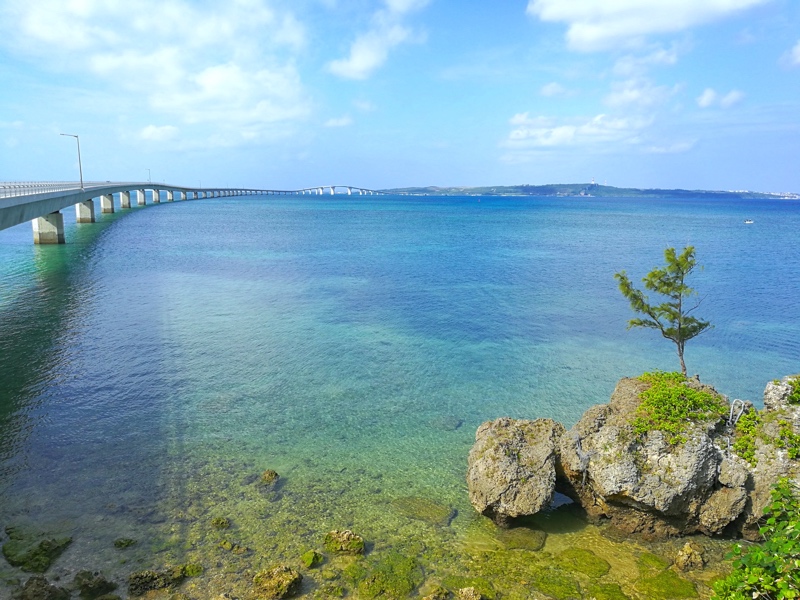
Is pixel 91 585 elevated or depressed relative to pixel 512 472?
depressed

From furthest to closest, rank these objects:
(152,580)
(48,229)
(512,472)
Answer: (48,229)
(512,472)
(152,580)

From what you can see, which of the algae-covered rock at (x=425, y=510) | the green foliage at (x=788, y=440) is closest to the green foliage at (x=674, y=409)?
the green foliage at (x=788, y=440)

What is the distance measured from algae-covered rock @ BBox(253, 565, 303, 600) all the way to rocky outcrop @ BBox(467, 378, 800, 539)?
16.0 feet

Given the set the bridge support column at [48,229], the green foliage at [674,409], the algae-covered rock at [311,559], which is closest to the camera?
the algae-covered rock at [311,559]

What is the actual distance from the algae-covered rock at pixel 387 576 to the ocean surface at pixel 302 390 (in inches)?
8.0

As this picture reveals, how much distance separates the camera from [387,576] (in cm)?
1171

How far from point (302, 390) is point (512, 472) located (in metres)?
11.4

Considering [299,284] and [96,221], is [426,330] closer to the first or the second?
[299,284]

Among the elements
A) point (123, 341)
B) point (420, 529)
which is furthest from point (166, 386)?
point (420, 529)

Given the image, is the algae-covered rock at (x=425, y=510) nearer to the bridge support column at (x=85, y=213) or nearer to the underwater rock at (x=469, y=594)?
the underwater rock at (x=469, y=594)

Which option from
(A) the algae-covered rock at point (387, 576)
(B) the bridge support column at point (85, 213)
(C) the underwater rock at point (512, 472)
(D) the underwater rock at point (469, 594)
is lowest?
(A) the algae-covered rock at point (387, 576)

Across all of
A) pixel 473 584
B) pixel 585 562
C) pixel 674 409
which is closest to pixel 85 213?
pixel 473 584

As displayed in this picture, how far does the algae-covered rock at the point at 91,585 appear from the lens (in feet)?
35.3

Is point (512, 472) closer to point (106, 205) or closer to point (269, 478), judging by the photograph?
point (269, 478)
